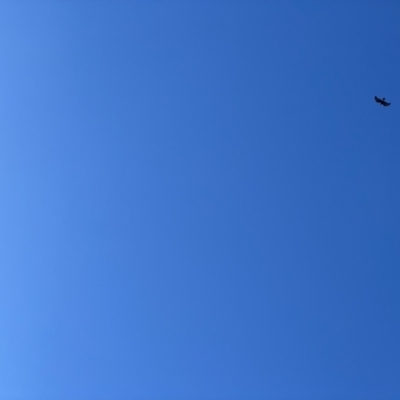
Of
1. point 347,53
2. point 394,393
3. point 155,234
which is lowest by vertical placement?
point 394,393

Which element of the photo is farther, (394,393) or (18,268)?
(18,268)

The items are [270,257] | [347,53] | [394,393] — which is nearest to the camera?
[394,393]

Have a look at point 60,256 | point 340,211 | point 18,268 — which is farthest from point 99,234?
point 340,211

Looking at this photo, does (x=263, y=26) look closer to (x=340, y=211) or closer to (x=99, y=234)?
(x=340, y=211)

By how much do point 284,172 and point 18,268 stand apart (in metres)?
1.25

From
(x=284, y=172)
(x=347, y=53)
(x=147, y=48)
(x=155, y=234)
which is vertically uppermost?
(x=147, y=48)

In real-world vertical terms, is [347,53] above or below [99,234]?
above

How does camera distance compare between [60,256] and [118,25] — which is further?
[118,25]

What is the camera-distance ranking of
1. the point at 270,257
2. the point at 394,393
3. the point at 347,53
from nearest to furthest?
the point at 394,393, the point at 270,257, the point at 347,53

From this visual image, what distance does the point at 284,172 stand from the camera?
228 cm

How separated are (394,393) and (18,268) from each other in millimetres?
1656

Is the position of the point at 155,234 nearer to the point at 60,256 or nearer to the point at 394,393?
the point at 60,256

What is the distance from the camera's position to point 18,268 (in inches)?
89.5

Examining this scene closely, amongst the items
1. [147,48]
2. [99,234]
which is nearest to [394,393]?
[99,234]
